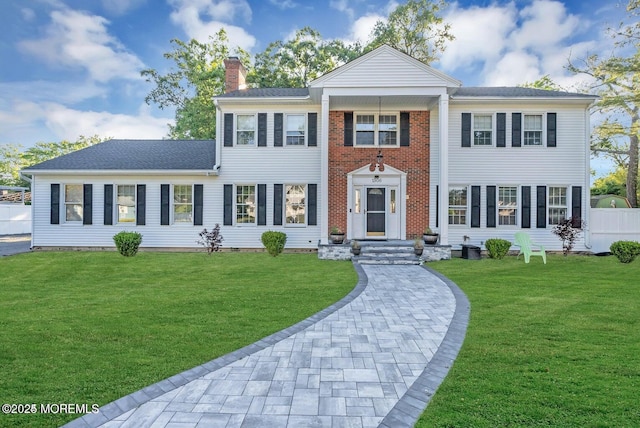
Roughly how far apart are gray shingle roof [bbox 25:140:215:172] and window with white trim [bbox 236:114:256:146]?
1643 mm

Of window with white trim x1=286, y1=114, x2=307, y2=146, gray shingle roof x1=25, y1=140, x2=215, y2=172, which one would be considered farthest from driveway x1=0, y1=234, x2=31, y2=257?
window with white trim x1=286, y1=114, x2=307, y2=146

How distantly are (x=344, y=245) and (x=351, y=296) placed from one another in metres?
5.10

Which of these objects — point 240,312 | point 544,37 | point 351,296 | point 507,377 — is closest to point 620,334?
point 507,377

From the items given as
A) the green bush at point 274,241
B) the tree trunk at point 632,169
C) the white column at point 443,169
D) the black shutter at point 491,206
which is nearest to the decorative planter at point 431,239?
the white column at point 443,169

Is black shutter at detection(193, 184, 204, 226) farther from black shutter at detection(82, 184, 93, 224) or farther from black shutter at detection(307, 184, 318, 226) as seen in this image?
black shutter at detection(307, 184, 318, 226)

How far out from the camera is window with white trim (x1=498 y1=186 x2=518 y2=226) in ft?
44.7

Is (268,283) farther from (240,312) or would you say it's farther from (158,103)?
(158,103)

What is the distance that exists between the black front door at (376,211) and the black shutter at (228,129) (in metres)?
6.08

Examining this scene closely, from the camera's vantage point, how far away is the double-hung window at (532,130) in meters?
13.6

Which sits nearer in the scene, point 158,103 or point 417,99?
point 417,99

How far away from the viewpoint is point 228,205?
13.9 metres

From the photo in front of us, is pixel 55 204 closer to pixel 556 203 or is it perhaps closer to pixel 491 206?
pixel 491 206

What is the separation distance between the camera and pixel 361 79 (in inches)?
488

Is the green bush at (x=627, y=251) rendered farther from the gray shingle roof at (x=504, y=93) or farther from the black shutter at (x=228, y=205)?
the black shutter at (x=228, y=205)
